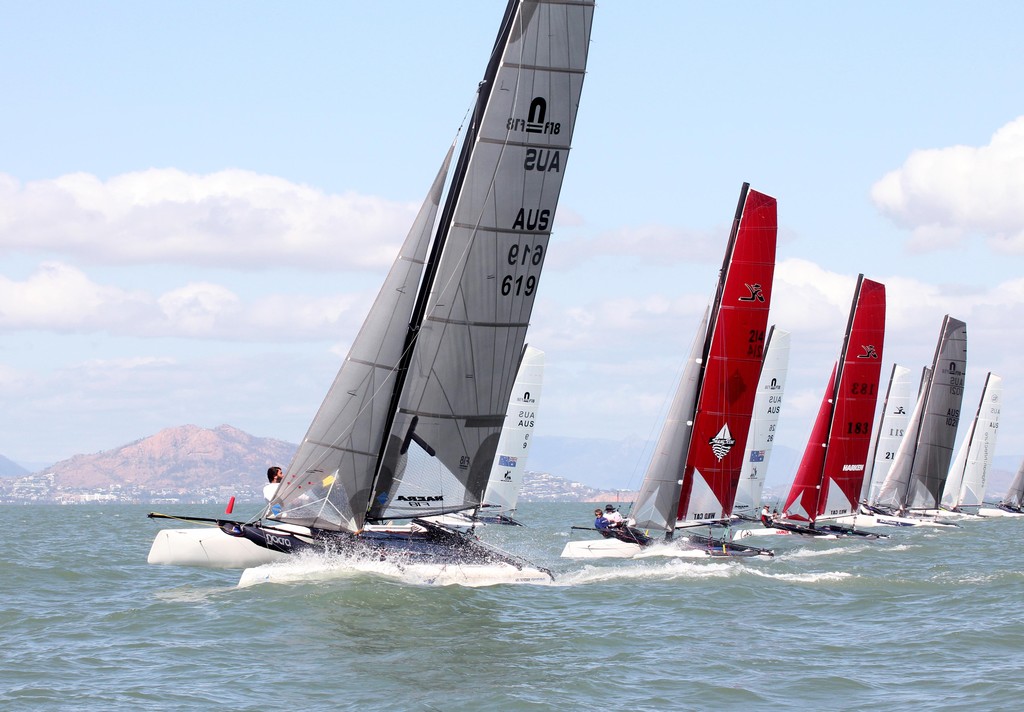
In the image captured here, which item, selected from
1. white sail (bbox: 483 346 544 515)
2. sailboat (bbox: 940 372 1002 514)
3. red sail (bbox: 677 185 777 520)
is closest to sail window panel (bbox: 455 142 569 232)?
red sail (bbox: 677 185 777 520)

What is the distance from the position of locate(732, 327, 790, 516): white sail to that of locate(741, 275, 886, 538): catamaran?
275 cm

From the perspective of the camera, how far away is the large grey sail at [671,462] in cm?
3130

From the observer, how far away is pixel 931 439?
174 feet

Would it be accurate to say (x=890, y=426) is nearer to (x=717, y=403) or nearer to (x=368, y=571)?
(x=717, y=403)

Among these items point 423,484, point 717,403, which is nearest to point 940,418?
point 717,403

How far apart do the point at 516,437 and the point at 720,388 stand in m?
9.44

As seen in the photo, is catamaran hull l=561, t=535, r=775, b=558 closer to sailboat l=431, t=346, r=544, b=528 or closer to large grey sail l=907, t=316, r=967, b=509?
sailboat l=431, t=346, r=544, b=528

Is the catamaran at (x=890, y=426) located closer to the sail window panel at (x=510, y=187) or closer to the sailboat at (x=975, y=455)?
the sailboat at (x=975, y=455)

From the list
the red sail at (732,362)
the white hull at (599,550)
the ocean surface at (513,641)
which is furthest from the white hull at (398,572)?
the red sail at (732,362)

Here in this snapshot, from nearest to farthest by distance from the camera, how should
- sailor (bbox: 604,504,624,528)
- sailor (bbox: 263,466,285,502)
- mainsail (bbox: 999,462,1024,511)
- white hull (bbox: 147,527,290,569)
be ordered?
white hull (bbox: 147,527,290,569) < sailor (bbox: 263,466,285,502) < sailor (bbox: 604,504,624,528) < mainsail (bbox: 999,462,1024,511)

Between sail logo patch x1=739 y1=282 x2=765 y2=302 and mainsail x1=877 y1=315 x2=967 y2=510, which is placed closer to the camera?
sail logo patch x1=739 y1=282 x2=765 y2=302

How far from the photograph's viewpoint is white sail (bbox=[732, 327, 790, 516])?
3584cm

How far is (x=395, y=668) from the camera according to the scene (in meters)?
15.3

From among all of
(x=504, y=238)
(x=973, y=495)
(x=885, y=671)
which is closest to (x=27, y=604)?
(x=504, y=238)
